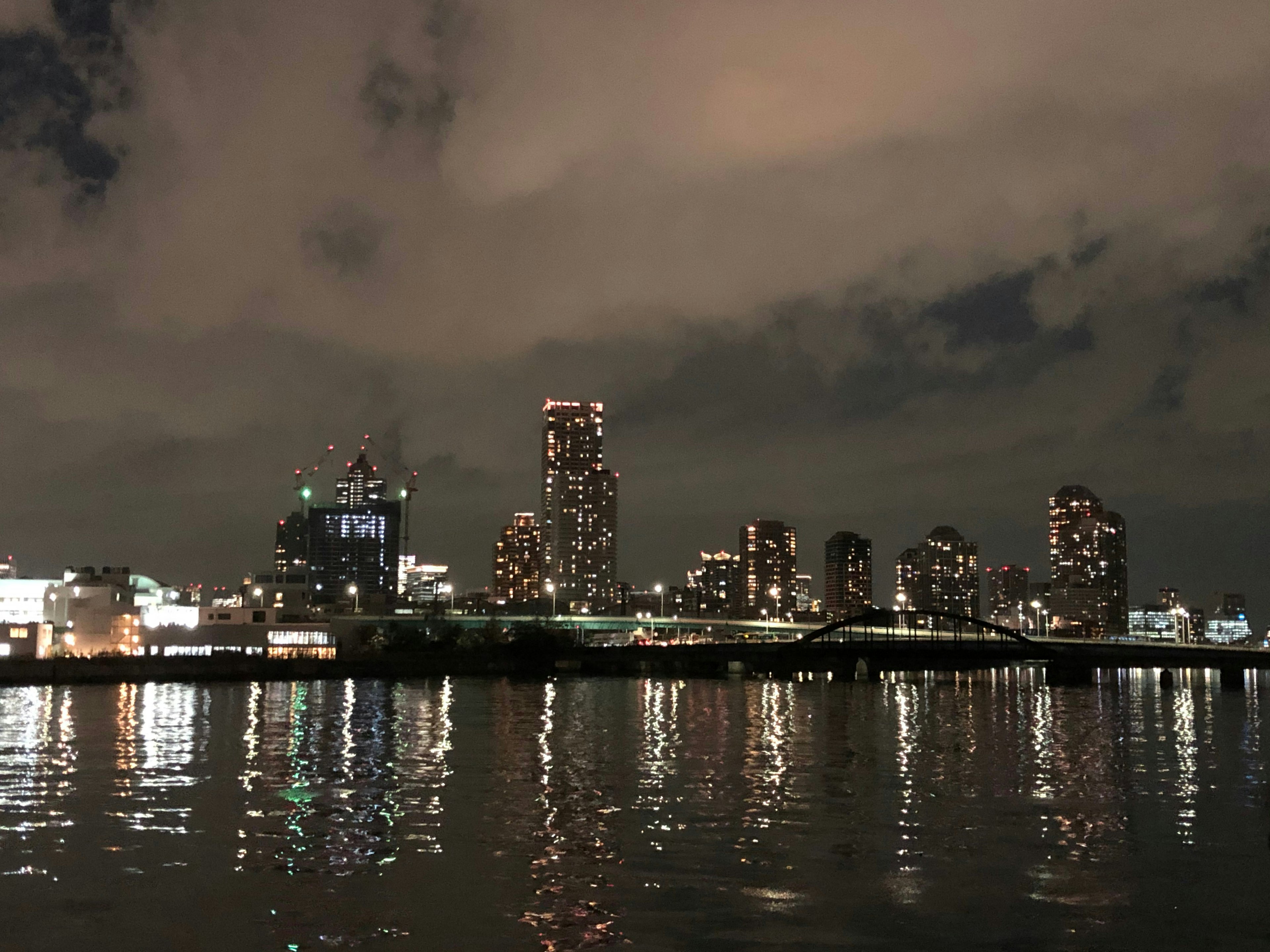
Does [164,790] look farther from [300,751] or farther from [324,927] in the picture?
[324,927]

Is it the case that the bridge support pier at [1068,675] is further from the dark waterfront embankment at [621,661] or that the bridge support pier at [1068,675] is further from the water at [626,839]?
the water at [626,839]

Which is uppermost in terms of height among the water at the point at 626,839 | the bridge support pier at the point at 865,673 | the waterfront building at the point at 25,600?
the waterfront building at the point at 25,600

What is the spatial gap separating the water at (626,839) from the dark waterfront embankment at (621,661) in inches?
3129

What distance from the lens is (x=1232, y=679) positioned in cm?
15688

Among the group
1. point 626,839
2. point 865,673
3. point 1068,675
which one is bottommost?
point 865,673

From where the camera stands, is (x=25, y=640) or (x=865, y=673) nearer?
(x=25, y=640)

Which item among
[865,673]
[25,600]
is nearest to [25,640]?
[25,600]

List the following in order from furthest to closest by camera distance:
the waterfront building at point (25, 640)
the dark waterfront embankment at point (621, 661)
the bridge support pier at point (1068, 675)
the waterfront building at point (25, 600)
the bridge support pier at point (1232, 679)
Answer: the waterfront building at point (25, 600)
the bridge support pier at point (1068, 675)
the waterfront building at point (25, 640)
the bridge support pier at point (1232, 679)
the dark waterfront embankment at point (621, 661)

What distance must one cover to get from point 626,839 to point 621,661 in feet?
536

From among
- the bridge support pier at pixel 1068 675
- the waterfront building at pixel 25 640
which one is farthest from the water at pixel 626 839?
the bridge support pier at pixel 1068 675

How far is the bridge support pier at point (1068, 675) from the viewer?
165m

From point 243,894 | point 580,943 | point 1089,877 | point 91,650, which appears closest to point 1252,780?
point 1089,877

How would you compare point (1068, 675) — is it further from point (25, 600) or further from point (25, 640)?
point (25, 600)

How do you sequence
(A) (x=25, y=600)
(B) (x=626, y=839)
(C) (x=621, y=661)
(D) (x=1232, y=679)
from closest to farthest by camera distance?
(B) (x=626, y=839) < (D) (x=1232, y=679) < (A) (x=25, y=600) < (C) (x=621, y=661)
